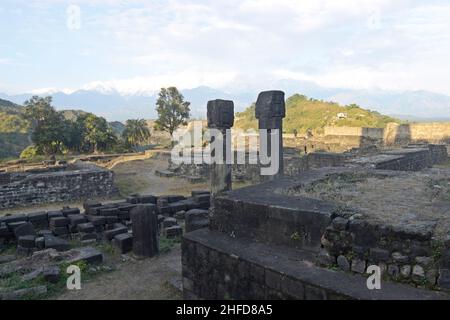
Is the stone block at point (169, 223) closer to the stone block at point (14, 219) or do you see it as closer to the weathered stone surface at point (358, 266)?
the stone block at point (14, 219)

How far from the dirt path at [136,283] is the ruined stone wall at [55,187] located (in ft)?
31.3

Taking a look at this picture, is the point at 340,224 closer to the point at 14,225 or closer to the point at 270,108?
the point at 270,108

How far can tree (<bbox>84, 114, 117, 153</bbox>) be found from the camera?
1419 inches

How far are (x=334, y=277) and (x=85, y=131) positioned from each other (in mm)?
35760

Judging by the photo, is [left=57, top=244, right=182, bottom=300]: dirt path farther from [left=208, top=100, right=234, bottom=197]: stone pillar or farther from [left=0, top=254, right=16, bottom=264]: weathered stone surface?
A: [left=0, top=254, right=16, bottom=264]: weathered stone surface

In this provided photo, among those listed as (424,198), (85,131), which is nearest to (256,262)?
(424,198)

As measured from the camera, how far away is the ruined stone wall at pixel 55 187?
16.2m

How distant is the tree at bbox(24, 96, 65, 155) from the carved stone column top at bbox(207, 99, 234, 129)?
27443 millimetres

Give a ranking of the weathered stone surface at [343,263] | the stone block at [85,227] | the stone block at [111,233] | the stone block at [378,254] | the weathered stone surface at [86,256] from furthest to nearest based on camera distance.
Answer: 1. the stone block at [85,227]
2. the stone block at [111,233]
3. the weathered stone surface at [86,256]
4. the weathered stone surface at [343,263]
5. the stone block at [378,254]

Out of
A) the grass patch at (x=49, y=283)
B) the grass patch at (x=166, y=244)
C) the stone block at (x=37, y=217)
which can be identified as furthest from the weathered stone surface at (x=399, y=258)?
the stone block at (x=37, y=217)

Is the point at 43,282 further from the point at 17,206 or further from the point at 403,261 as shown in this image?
the point at 17,206

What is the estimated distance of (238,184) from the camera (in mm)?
20109

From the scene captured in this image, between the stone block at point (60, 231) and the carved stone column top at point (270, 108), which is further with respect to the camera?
the stone block at point (60, 231)

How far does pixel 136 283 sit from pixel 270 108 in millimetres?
5428
